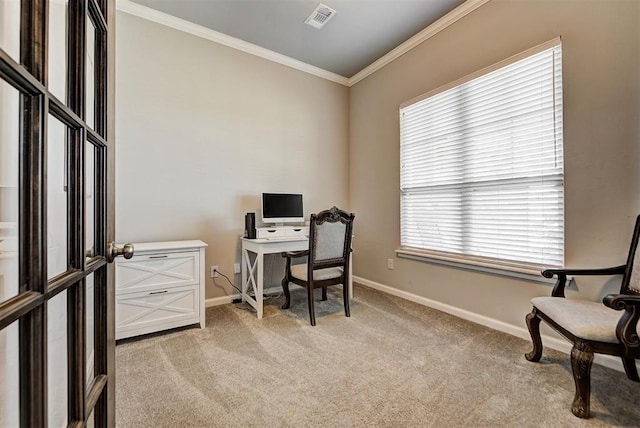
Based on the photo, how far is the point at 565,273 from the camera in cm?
181

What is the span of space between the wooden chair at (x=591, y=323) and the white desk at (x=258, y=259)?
163 cm

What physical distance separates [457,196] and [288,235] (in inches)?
69.4

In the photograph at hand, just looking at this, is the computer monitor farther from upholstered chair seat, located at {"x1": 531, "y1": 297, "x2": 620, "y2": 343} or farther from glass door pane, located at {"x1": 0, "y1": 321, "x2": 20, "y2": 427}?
glass door pane, located at {"x1": 0, "y1": 321, "x2": 20, "y2": 427}

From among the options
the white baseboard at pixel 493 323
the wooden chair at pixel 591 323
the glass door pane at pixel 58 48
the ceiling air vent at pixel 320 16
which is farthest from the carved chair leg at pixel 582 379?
the ceiling air vent at pixel 320 16

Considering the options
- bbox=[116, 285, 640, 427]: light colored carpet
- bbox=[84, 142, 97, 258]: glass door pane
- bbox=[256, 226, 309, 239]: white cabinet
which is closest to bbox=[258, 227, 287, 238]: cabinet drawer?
bbox=[256, 226, 309, 239]: white cabinet

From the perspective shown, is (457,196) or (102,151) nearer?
(102,151)

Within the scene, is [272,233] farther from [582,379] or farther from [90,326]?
[582,379]

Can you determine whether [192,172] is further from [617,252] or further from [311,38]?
[617,252]

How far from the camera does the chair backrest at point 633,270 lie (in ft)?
5.24

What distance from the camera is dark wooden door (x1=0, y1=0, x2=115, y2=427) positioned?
0.40 m

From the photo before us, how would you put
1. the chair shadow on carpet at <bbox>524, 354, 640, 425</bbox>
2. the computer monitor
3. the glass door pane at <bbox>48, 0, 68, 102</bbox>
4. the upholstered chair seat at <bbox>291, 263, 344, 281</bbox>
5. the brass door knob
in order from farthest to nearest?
the computer monitor
the upholstered chair seat at <bbox>291, 263, 344, 281</bbox>
the chair shadow on carpet at <bbox>524, 354, 640, 425</bbox>
the brass door knob
the glass door pane at <bbox>48, 0, 68, 102</bbox>

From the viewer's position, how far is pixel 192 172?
9.27ft

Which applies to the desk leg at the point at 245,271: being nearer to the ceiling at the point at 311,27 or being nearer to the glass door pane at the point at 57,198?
the ceiling at the point at 311,27

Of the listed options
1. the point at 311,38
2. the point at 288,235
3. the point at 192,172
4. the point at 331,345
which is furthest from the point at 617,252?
the point at 192,172
